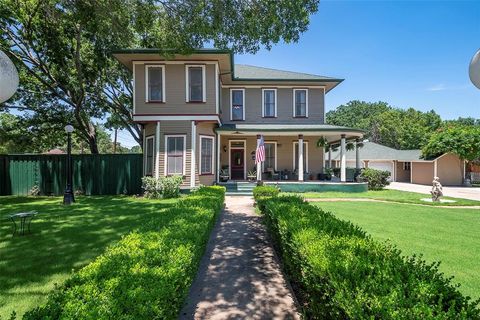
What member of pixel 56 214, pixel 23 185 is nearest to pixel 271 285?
pixel 56 214

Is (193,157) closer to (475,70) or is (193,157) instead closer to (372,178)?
(372,178)

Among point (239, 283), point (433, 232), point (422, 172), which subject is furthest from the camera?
point (422, 172)

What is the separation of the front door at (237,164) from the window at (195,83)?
5139mm

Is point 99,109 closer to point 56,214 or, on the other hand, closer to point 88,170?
point 88,170

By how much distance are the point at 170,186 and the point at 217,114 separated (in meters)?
4.65

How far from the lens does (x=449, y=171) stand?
28391mm

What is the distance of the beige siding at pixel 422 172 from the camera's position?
29.0 metres


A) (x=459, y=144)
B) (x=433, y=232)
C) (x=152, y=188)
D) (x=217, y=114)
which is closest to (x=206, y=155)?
(x=217, y=114)

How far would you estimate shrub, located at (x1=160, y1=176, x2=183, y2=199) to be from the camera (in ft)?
45.0

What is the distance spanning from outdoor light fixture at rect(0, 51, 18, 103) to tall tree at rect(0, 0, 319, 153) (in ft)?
24.4

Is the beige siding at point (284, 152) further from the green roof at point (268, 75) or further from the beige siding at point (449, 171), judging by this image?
the beige siding at point (449, 171)

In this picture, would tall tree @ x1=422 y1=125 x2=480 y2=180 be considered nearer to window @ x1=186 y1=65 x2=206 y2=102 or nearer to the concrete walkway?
window @ x1=186 y1=65 x2=206 y2=102

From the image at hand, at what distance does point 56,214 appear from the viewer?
9633mm

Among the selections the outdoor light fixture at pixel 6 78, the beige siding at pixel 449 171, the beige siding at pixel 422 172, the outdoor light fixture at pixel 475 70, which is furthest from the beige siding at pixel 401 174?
the outdoor light fixture at pixel 6 78
